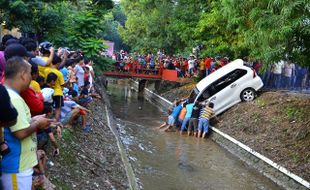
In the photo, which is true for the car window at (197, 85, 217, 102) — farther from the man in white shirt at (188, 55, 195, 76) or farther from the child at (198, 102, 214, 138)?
the man in white shirt at (188, 55, 195, 76)

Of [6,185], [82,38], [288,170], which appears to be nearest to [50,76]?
[6,185]

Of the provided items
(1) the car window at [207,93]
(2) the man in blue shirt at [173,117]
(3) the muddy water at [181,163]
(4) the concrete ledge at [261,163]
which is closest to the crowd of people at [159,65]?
(1) the car window at [207,93]

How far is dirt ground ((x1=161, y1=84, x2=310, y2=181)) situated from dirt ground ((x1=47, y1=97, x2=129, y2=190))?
4.87 meters

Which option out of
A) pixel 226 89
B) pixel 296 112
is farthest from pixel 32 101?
pixel 226 89

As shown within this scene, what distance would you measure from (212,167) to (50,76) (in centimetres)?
689

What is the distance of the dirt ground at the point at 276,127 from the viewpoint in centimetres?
1184

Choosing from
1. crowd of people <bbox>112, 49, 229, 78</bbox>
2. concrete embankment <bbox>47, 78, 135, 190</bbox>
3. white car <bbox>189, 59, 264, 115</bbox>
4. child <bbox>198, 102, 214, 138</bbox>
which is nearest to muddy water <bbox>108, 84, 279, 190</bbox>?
child <bbox>198, 102, 214, 138</bbox>

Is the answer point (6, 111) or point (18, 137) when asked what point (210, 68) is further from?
point (6, 111)

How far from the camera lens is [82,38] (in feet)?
58.6

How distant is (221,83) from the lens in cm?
1828

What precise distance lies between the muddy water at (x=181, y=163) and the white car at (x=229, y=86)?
221cm

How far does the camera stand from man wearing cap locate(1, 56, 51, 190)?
376 cm

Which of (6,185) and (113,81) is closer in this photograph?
(6,185)

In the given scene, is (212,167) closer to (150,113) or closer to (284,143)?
(284,143)
